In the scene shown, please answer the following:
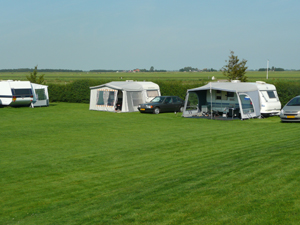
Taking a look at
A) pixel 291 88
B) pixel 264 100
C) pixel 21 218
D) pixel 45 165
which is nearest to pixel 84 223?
pixel 21 218

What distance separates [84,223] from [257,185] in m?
3.40

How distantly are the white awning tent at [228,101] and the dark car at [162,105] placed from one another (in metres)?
2.55

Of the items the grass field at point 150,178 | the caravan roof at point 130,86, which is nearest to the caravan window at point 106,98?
the caravan roof at point 130,86

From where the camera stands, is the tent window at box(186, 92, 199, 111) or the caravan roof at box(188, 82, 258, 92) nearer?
the caravan roof at box(188, 82, 258, 92)

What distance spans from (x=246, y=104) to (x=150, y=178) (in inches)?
580

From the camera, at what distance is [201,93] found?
992 inches

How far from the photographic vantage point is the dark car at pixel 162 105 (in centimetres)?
2611

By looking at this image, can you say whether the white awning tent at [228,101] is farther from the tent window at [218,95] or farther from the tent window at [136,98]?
the tent window at [136,98]

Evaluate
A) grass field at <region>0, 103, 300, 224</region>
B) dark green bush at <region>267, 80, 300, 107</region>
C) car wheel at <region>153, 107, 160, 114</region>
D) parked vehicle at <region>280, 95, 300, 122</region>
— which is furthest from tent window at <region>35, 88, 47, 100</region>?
parked vehicle at <region>280, 95, 300, 122</region>

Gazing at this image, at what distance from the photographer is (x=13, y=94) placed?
2964cm

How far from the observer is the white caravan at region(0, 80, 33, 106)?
97.3 feet

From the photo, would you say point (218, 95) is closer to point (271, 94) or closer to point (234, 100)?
point (234, 100)

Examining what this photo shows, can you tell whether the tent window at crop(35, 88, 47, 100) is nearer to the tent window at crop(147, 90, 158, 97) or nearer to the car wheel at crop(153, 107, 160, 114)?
the tent window at crop(147, 90, 158, 97)

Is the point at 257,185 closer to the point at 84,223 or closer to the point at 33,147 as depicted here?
the point at 84,223
